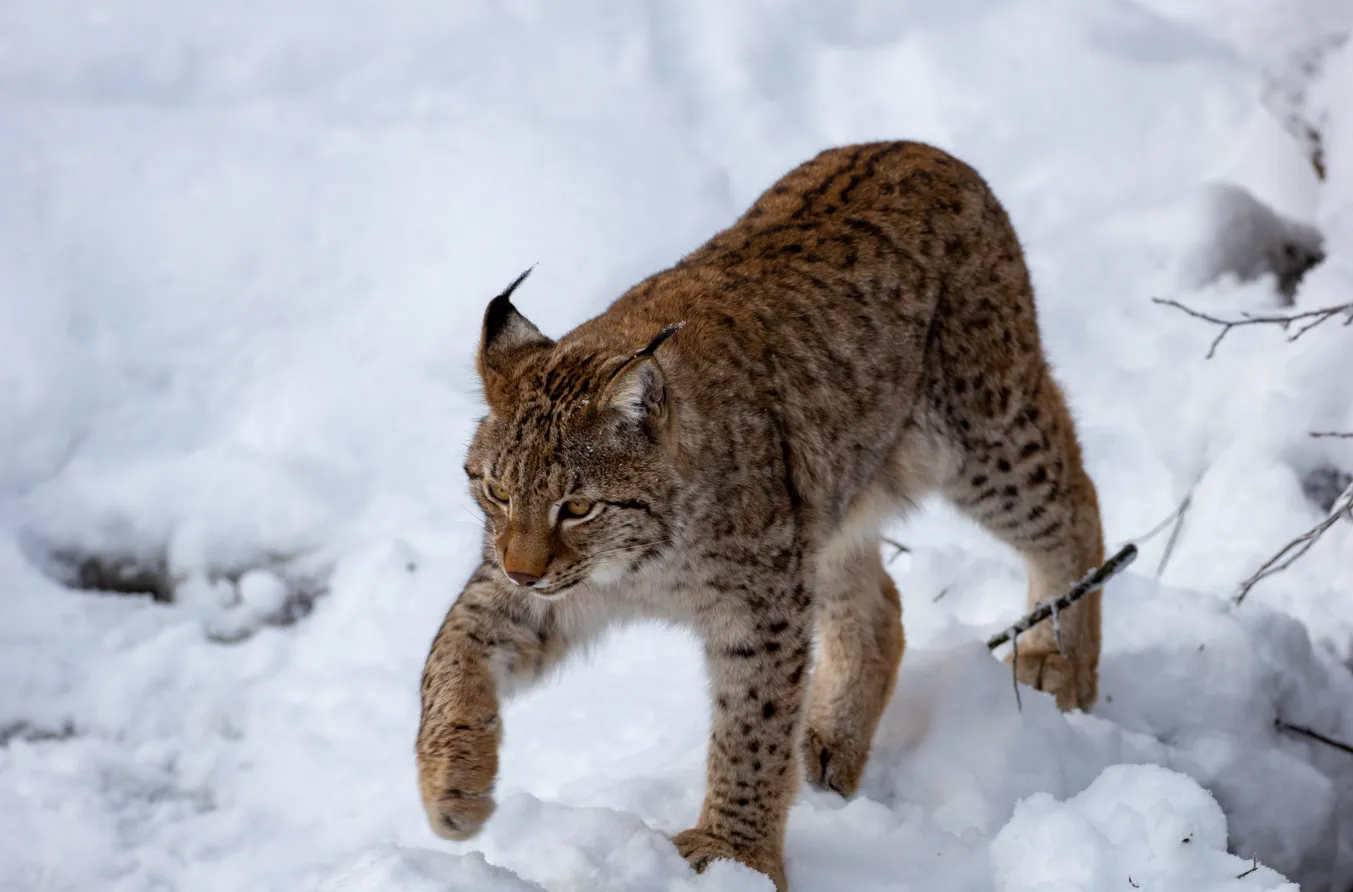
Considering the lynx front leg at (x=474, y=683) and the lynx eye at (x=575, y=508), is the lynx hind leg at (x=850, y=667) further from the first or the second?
the lynx eye at (x=575, y=508)

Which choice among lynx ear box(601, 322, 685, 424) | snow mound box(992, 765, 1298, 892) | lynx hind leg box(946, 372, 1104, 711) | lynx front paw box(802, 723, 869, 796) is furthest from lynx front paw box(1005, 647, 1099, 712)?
lynx ear box(601, 322, 685, 424)

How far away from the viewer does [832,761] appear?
5.06m

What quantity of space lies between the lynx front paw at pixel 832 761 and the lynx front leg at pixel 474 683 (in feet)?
3.82

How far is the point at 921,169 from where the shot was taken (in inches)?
202

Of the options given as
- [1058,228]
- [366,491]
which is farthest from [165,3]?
[1058,228]

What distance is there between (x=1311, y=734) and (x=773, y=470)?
8.99 feet

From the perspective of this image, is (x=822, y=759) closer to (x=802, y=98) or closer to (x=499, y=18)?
(x=802, y=98)

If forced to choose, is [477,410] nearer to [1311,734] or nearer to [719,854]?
[719,854]

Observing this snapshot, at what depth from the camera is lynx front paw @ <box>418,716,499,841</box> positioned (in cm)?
380

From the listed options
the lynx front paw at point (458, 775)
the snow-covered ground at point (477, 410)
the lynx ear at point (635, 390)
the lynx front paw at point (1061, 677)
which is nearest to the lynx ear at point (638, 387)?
the lynx ear at point (635, 390)

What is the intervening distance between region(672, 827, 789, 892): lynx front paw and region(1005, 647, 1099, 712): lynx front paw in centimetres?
165

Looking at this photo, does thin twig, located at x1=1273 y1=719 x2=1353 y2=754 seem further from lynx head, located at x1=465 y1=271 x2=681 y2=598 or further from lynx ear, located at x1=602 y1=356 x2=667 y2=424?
lynx ear, located at x1=602 y1=356 x2=667 y2=424

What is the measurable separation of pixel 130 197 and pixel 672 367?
4.74m

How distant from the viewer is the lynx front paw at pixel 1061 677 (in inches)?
221
